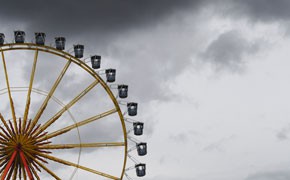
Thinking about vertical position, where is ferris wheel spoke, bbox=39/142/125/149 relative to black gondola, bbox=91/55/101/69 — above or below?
below

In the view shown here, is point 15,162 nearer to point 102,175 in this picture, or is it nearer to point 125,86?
point 102,175

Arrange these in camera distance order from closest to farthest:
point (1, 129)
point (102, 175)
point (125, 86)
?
point (1, 129) < point (102, 175) < point (125, 86)

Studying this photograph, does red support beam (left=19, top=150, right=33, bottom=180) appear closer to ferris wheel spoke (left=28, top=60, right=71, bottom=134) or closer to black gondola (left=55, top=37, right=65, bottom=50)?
ferris wheel spoke (left=28, top=60, right=71, bottom=134)

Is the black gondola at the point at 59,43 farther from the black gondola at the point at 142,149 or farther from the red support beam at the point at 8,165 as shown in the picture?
the black gondola at the point at 142,149

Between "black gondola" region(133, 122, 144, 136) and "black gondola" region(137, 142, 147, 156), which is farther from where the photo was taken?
"black gondola" region(133, 122, 144, 136)

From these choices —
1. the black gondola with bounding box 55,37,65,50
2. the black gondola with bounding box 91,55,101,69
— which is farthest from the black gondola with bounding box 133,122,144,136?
the black gondola with bounding box 55,37,65,50

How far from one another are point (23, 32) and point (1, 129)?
5378mm

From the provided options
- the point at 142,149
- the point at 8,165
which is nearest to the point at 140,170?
the point at 142,149

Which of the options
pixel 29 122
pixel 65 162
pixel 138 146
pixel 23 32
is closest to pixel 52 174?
pixel 65 162

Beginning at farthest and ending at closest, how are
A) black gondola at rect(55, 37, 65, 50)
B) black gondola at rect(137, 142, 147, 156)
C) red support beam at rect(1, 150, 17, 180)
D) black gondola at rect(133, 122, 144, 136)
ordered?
black gondola at rect(133, 122, 144, 136), black gondola at rect(137, 142, 147, 156), black gondola at rect(55, 37, 65, 50), red support beam at rect(1, 150, 17, 180)

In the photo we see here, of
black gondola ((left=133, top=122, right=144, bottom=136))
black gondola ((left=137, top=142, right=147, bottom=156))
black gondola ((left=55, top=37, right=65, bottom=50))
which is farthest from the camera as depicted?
black gondola ((left=133, top=122, right=144, bottom=136))

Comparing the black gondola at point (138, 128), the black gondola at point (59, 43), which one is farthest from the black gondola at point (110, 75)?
the black gondola at point (59, 43)

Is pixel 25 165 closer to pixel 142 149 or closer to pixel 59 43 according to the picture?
pixel 59 43

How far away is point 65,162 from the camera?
27281mm
